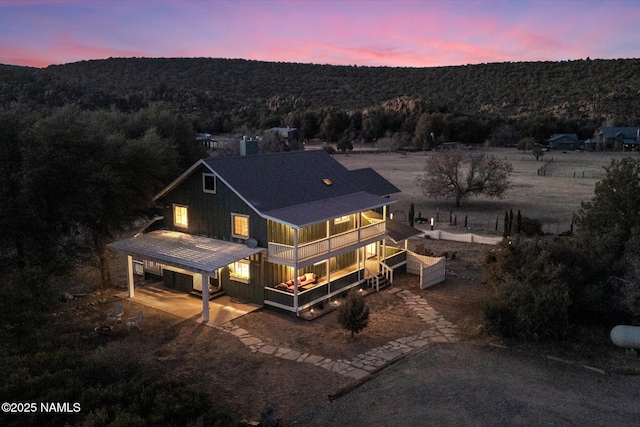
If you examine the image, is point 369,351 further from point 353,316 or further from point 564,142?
point 564,142

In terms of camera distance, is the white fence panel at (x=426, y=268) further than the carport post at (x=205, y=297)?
Yes

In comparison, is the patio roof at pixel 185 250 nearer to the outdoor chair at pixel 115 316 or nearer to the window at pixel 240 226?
the window at pixel 240 226

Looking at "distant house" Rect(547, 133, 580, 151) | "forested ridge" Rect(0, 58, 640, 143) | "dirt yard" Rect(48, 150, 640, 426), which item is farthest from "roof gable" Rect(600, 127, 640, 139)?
"dirt yard" Rect(48, 150, 640, 426)

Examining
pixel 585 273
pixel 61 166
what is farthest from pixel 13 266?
pixel 585 273

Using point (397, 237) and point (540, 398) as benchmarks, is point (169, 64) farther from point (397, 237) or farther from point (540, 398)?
point (540, 398)

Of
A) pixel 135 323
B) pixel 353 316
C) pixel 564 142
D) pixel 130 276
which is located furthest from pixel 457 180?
pixel 564 142

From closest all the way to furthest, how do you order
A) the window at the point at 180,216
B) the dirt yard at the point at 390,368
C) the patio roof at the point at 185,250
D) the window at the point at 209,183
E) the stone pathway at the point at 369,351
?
the dirt yard at the point at 390,368 < the stone pathway at the point at 369,351 < the patio roof at the point at 185,250 < the window at the point at 209,183 < the window at the point at 180,216

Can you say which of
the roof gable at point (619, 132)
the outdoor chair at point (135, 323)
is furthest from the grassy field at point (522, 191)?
the outdoor chair at point (135, 323)
